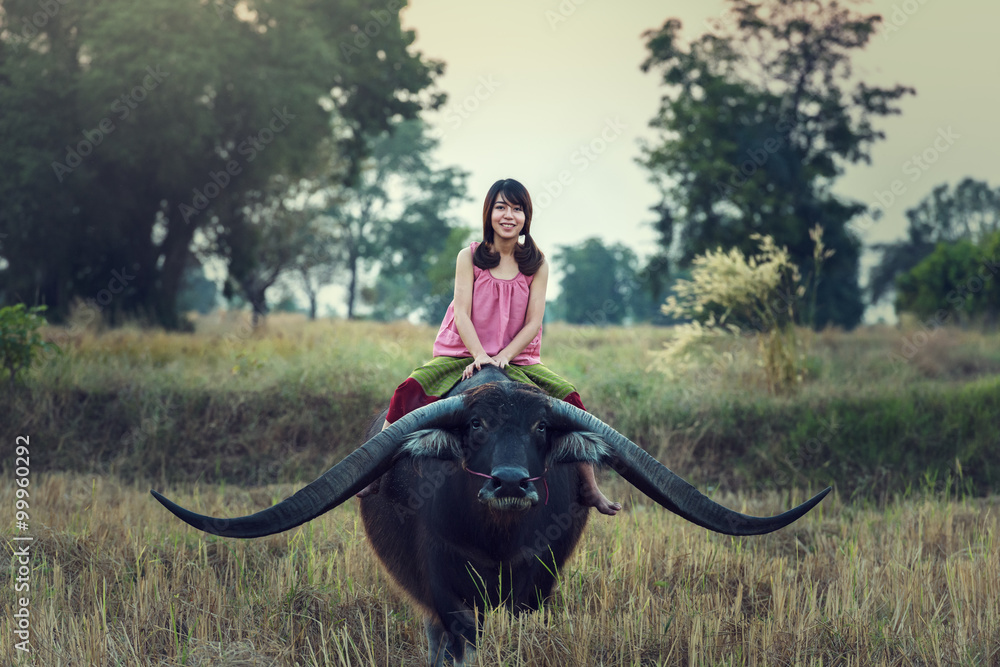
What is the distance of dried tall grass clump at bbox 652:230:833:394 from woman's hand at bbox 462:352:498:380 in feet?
18.7

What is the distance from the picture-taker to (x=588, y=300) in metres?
59.2

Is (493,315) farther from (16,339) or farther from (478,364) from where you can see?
(16,339)

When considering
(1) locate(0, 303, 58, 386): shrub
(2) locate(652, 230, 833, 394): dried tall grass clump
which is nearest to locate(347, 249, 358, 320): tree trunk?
(2) locate(652, 230, 833, 394): dried tall grass clump

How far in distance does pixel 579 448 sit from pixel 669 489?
0.39 m

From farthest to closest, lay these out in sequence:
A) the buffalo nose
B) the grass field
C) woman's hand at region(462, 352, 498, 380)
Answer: woman's hand at region(462, 352, 498, 380), the grass field, the buffalo nose

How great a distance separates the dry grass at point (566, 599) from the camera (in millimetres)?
3184

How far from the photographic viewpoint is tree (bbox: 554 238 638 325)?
5706cm

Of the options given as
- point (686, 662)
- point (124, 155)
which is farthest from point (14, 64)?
point (686, 662)

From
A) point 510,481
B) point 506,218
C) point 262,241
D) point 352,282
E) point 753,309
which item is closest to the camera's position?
point 510,481

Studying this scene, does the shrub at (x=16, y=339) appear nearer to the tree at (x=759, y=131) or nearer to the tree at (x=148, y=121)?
the tree at (x=148, y=121)

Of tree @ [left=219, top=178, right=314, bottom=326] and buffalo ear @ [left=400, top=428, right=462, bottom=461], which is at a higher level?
tree @ [left=219, top=178, right=314, bottom=326]

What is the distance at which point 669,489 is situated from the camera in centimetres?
295

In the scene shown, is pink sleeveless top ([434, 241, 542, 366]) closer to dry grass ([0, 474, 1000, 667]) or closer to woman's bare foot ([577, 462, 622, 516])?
woman's bare foot ([577, 462, 622, 516])

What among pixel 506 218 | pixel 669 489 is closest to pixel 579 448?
pixel 669 489
